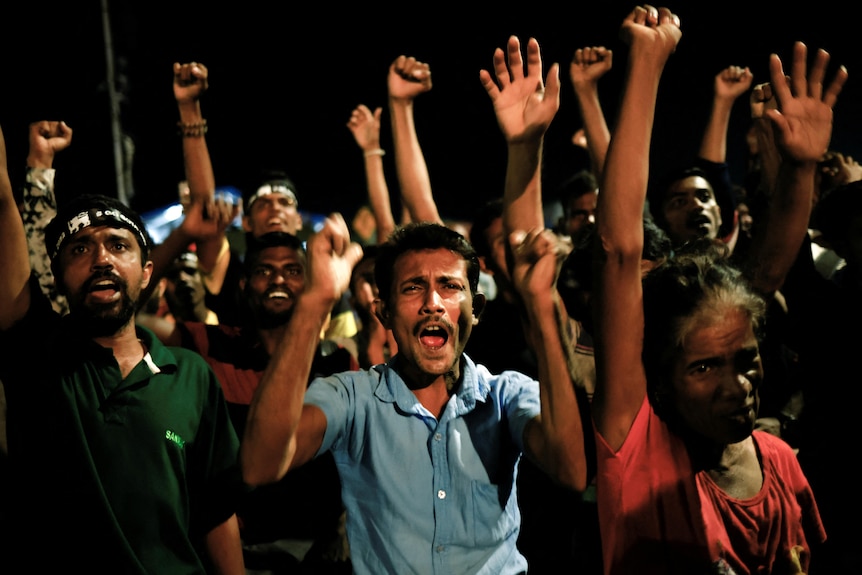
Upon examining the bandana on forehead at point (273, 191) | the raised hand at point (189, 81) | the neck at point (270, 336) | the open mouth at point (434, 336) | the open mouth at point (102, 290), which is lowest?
the neck at point (270, 336)

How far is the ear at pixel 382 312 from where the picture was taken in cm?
269

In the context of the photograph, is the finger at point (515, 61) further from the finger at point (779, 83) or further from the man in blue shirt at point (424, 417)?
the finger at point (779, 83)

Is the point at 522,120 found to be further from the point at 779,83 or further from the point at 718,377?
the point at 718,377

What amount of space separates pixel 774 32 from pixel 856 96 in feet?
4.44

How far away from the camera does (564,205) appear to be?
546 centimetres

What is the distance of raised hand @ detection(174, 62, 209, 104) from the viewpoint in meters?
4.13

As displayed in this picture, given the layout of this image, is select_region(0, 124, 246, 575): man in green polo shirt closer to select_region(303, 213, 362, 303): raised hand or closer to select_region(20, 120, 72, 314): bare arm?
select_region(20, 120, 72, 314): bare arm

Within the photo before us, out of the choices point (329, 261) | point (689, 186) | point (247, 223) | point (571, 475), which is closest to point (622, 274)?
point (571, 475)

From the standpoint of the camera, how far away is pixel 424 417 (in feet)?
8.24

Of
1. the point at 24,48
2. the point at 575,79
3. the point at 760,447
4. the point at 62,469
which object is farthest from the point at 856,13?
the point at 24,48

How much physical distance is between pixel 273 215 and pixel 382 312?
256cm

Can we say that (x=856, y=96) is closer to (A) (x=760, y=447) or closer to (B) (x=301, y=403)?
(A) (x=760, y=447)

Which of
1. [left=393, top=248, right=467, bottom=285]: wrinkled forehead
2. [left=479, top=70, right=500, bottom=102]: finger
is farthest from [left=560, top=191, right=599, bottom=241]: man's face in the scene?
[left=393, top=248, right=467, bottom=285]: wrinkled forehead

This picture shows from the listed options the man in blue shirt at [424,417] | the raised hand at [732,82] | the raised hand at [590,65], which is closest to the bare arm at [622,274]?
the man in blue shirt at [424,417]
